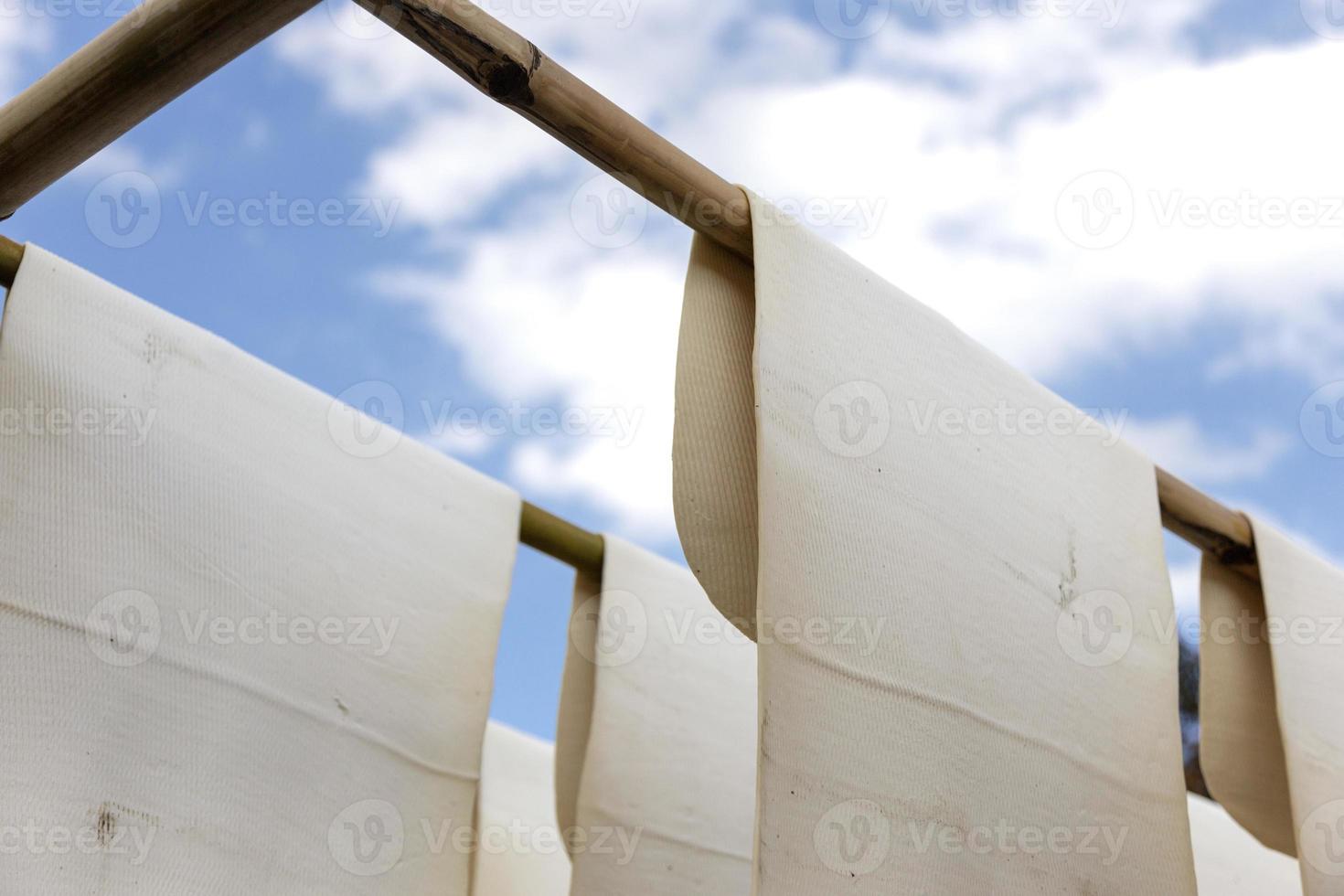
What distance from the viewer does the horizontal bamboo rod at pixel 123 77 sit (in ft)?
2.70

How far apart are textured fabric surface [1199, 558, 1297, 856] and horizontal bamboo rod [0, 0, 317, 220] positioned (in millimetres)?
1125

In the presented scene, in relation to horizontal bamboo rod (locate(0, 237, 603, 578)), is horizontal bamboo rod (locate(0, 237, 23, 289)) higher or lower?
lower

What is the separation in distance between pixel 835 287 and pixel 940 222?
4.24 feet

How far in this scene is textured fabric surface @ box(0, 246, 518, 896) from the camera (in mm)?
950

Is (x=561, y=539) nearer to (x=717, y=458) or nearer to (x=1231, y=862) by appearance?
(x=717, y=458)

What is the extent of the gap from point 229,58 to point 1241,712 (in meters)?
1.19

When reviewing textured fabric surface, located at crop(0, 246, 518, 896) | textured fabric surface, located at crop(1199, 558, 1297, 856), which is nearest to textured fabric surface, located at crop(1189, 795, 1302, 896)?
textured fabric surface, located at crop(1199, 558, 1297, 856)

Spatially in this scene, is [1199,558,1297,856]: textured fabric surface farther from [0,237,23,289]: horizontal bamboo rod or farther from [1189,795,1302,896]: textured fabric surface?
[0,237,23,289]: horizontal bamboo rod

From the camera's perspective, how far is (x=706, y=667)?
158 centimetres

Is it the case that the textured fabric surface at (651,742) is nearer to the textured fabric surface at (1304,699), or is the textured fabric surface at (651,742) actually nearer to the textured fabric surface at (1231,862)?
the textured fabric surface at (1304,699)

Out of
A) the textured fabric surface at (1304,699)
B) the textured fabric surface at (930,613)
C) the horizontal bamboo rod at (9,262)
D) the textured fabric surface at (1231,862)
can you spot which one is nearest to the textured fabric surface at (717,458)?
the textured fabric surface at (930,613)

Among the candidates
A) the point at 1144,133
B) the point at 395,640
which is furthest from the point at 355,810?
the point at 1144,133

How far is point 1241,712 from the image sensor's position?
139 cm

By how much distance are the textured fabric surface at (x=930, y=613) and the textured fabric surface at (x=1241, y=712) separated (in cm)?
18
